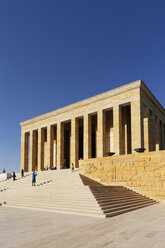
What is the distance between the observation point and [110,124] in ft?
101

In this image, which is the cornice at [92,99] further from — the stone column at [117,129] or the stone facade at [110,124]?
the stone column at [117,129]

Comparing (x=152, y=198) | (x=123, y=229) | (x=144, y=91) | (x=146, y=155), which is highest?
(x=144, y=91)

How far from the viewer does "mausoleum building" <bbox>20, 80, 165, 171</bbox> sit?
80.7 feet

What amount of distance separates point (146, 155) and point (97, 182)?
4711 mm

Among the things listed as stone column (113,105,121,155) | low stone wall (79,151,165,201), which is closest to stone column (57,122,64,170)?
stone column (113,105,121,155)

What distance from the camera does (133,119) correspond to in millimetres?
24203

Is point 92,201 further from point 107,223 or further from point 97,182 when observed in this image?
point 97,182

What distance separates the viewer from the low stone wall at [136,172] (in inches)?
599

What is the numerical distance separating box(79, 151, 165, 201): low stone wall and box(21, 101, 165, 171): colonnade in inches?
232

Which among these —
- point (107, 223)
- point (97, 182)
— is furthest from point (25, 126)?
point (107, 223)

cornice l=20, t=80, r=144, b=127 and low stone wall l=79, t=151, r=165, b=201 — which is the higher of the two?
cornice l=20, t=80, r=144, b=127

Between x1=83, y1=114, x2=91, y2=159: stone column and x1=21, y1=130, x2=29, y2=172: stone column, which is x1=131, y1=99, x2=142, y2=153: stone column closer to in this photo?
x1=83, y1=114, x2=91, y2=159: stone column

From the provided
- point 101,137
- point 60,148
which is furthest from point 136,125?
point 60,148

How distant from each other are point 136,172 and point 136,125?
27.0ft
